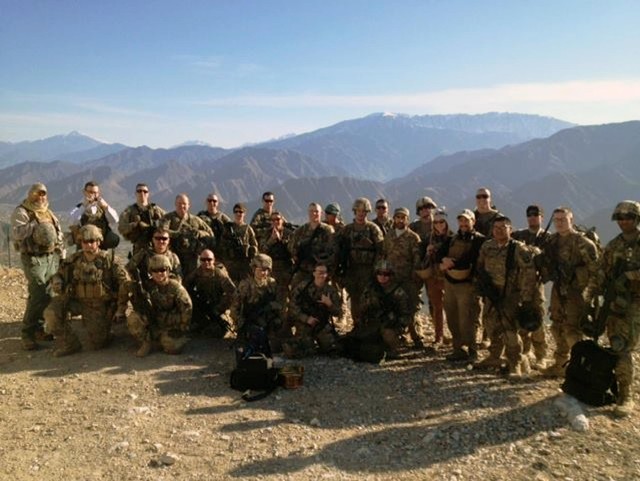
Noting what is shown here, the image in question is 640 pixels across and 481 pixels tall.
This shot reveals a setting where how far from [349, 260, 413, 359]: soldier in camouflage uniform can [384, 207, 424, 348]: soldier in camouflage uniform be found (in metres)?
0.25

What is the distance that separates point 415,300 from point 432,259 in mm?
923

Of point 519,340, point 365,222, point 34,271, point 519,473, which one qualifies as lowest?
point 519,473

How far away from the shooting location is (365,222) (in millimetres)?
10219

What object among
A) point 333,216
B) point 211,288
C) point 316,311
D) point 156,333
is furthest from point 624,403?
point 156,333

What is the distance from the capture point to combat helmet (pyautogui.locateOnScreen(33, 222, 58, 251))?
9.05 m

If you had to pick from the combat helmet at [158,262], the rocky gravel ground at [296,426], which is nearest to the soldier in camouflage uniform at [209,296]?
the combat helmet at [158,262]

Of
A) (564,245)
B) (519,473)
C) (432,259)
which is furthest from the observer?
(432,259)

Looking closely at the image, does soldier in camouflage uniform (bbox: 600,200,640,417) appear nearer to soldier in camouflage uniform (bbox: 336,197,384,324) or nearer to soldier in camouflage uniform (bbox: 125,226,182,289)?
soldier in camouflage uniform (bbox: 336,197,384,324)

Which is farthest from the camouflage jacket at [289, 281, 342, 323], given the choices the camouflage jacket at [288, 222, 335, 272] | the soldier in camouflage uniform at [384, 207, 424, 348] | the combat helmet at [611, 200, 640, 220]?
the combat helmet at [611, 200, 640, 220]

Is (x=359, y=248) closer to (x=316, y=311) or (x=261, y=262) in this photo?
(x=316, y=311)

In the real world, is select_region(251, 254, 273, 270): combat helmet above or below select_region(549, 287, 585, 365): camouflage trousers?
above

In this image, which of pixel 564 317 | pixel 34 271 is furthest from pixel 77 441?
pixel 564 317

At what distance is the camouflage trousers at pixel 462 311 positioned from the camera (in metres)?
8.86

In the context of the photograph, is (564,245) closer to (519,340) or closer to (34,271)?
(519,340)
